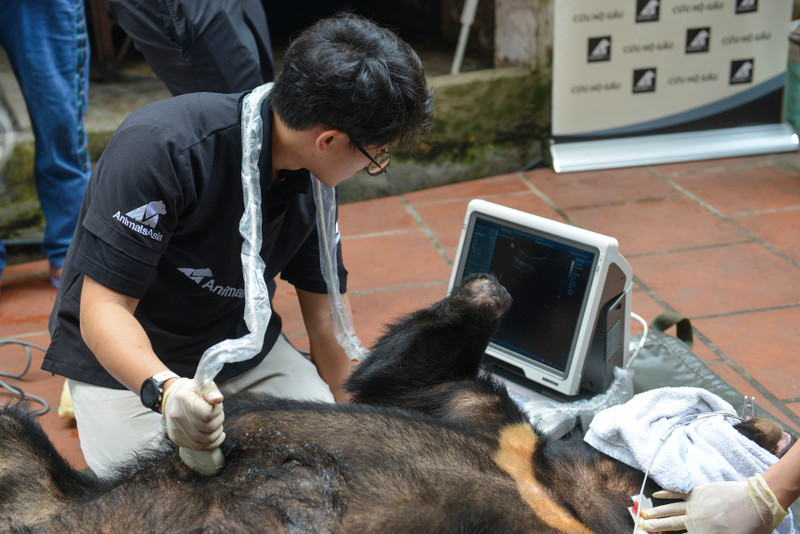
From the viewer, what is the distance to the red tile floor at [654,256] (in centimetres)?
315

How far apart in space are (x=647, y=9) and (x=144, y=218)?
12.7 ft

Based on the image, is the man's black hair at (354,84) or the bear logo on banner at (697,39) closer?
the man's black hair at (354,84)

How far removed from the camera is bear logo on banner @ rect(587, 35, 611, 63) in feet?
15.9

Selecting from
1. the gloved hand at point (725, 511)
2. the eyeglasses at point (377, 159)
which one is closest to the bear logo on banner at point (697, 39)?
the eyeglasses at point (377, 159)

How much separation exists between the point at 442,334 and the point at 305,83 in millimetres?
762

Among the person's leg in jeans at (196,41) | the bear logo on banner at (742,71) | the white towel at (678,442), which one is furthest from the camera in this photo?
the bear logo on banner at (742,71)

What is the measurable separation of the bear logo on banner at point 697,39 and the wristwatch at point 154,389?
427cm

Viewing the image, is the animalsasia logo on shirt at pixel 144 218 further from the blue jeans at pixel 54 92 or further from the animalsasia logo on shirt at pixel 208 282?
the blue jeans at pixel 54 92

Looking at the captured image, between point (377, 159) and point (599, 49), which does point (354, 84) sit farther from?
point (599, 49)

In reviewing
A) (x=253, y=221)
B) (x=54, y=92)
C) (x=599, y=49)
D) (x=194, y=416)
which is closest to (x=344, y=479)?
(x=194, y=416)

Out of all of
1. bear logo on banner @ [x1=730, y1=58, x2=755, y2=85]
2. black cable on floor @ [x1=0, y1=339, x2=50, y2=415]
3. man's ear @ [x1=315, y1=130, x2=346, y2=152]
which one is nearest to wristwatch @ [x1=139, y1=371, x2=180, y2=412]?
man's ear @ [x1=315, y1=130, x2=346, y2=152]

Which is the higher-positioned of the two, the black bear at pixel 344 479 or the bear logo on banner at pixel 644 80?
the black bear at pixel 344 479

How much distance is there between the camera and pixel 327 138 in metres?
1.95

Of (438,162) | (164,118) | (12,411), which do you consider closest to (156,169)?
(164,118)
